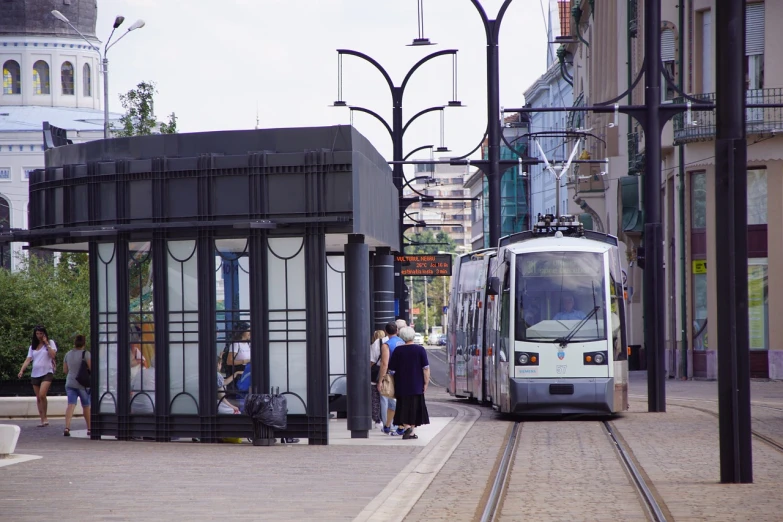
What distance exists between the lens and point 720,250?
13.1 m

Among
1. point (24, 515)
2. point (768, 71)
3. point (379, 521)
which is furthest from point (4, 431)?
point (768, 71)

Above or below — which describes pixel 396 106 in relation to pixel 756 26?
below

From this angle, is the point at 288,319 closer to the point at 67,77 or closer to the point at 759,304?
the point at 759,304

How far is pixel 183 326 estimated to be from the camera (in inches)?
757

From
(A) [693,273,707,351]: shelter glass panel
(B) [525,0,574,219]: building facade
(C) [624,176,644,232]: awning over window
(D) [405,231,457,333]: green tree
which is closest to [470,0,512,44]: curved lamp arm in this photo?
(A) [693,273,707,351]: shelter glass panel

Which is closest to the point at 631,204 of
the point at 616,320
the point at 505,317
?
the point at 505,317

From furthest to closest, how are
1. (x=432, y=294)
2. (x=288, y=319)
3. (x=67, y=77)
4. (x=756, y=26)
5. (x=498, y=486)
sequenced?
(x=432, y=294) → (x=67, y=77) → (x=756, y=26) → (x=288, y=319) → (x=498, y=486)

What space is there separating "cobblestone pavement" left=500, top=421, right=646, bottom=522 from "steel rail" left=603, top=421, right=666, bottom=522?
8 centimetres

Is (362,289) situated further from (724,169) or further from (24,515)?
(24,515)

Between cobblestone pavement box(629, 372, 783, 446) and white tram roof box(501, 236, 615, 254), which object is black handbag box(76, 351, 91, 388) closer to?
white tram roof box(501, 236, 615, 254)

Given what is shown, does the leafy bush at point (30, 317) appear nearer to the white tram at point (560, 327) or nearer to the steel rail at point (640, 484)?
the white tram at point (560, 327)

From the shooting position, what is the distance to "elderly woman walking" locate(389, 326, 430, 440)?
19234 millimetres

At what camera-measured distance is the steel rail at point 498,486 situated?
11153 millimetres

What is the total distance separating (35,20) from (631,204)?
50435 mm
